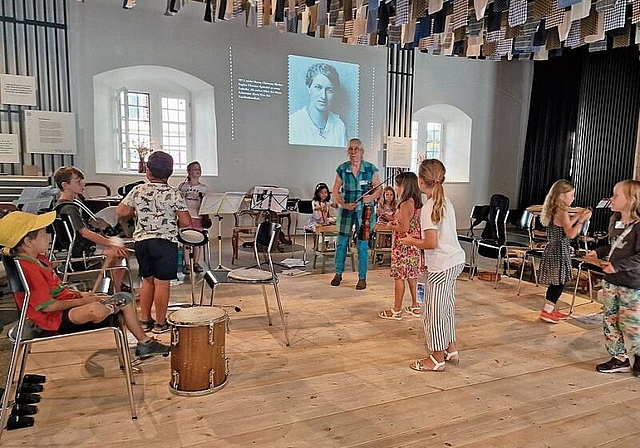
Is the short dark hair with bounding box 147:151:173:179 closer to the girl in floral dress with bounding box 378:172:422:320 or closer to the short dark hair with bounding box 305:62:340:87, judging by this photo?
the girl in floral dress with bounding box 378:172:422:320

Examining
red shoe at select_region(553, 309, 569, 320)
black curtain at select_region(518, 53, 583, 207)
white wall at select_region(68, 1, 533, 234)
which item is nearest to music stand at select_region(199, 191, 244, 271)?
red shoe at select_region(553, 309, 569, 320)

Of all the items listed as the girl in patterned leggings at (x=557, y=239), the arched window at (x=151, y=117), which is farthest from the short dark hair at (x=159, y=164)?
the arched window at (x=151, y=117)

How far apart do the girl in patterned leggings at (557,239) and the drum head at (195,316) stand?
2.86m

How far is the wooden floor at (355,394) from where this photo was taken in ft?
7.67

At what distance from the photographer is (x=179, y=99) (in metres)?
8.55

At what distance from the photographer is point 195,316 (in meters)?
2.69

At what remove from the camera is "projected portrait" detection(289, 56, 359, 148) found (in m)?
8.94

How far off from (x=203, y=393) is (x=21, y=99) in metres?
6.12

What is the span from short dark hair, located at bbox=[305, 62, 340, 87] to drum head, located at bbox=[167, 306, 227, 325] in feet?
22.8

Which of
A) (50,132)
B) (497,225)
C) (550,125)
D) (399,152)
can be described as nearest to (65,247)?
(50,132)

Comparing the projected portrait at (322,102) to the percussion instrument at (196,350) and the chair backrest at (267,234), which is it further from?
the percussion instrument at (196,350)

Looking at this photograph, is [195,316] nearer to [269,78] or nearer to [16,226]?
[16,226]

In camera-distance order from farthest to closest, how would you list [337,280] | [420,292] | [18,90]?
[18,90]
[337,280]
[420,292]

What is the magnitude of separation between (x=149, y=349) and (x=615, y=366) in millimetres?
3011
